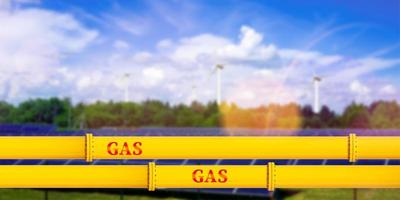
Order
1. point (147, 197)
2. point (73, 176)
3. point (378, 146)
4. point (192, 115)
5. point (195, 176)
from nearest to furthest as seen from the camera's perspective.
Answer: point (195, 176) → point (73, 176) → point (378, 146) → point (147, 197) → point (192, 115)

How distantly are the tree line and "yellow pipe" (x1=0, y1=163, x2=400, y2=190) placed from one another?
78247mm

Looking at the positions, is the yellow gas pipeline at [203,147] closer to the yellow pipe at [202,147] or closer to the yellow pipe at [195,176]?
the yellow pipe at [202,147]

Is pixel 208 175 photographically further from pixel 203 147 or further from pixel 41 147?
pixel 41 147

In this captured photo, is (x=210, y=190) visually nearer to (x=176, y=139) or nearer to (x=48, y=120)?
(x=176, y=139)

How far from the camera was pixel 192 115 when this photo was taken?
104 metres

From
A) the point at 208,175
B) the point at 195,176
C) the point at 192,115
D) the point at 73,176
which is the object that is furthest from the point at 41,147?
the point at 192,115

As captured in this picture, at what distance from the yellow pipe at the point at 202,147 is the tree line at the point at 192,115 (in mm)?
78067

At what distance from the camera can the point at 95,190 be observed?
964 inches

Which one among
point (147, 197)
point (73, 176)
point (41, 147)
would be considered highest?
point (41, 147)

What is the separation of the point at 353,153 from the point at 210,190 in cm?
998

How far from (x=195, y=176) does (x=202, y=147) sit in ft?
2.50

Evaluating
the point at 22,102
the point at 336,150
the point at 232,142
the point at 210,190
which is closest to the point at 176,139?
the point at 232,142

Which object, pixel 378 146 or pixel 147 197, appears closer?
pixel 378 146

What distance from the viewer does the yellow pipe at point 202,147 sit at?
528 inches
